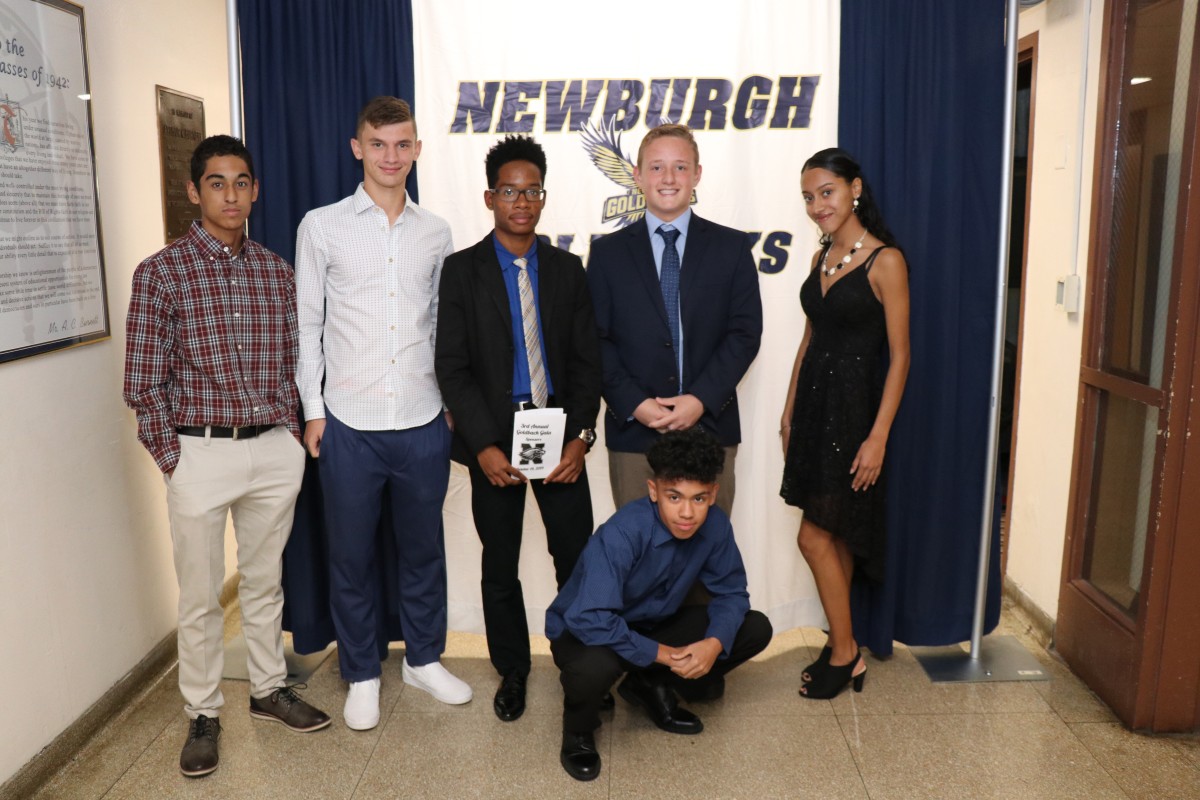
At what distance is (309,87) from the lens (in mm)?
3080

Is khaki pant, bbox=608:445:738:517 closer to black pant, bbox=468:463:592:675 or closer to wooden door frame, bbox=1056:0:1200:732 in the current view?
black pant, bbox=468:463:592:675

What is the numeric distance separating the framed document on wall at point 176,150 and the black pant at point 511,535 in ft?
5.12

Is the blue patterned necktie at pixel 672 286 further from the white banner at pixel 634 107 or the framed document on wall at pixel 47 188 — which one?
the framed document on wall at pixel 47 188

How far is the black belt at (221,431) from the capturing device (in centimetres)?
262

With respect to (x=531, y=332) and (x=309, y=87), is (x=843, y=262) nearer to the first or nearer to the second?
(x=531, y=332)

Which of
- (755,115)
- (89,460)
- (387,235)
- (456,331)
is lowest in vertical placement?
(89,460)

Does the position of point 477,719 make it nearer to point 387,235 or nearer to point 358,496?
point 358,496

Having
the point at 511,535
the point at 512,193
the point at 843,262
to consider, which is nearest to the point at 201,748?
the point at 511,535

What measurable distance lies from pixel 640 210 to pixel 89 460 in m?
1.90

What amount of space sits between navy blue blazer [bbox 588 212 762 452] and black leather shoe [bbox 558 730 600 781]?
0.85 metres

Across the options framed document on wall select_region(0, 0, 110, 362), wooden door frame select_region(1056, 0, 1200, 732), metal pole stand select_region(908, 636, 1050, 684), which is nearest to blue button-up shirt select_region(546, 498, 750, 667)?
metal pole stand select_region(908, 636, 1050, 684)

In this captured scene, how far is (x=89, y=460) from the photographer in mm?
2936

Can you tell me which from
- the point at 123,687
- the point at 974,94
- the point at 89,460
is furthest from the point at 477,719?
the point at 974,94

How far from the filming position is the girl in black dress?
283 centimetres
